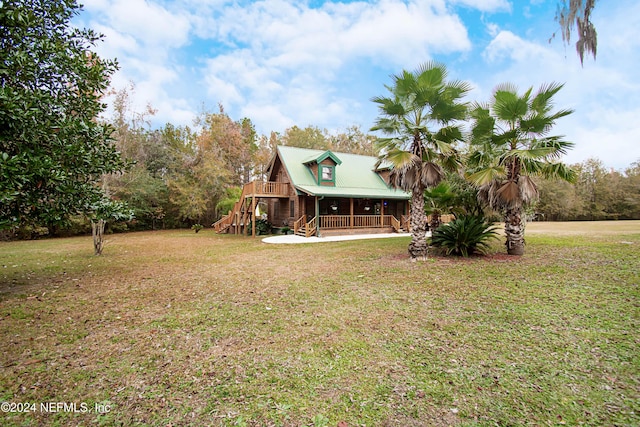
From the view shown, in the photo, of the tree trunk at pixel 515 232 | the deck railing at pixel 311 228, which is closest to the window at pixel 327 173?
the deck railing at pixel 311 228

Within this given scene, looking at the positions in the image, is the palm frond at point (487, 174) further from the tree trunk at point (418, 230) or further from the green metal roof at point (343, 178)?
the green metal roof at point (343, 178)

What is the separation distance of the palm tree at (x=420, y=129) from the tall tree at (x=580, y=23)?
4.33 metres

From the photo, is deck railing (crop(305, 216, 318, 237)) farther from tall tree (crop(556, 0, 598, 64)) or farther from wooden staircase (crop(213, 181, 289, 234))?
tall tree (crop(556, 0, 598, 64))

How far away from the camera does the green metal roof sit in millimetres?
17261

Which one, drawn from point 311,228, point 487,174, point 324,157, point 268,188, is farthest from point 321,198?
point 487,174

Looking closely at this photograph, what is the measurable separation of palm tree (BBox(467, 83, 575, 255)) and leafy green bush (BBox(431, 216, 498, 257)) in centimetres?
80

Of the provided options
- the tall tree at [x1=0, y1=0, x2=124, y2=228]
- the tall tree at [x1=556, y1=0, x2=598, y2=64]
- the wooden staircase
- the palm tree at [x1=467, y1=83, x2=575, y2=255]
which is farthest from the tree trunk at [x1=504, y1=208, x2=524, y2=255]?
the wooden staircase

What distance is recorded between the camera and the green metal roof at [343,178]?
17.3 metres

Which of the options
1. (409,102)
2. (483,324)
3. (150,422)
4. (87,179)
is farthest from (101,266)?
(409,102)

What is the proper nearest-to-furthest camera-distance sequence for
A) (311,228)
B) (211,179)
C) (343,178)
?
(311,228) < (343,178) < (211,179)

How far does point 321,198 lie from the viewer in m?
16.8

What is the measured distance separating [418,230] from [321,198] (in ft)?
28.0

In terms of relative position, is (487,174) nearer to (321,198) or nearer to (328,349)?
(328,349)

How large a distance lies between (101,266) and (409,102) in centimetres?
1099
